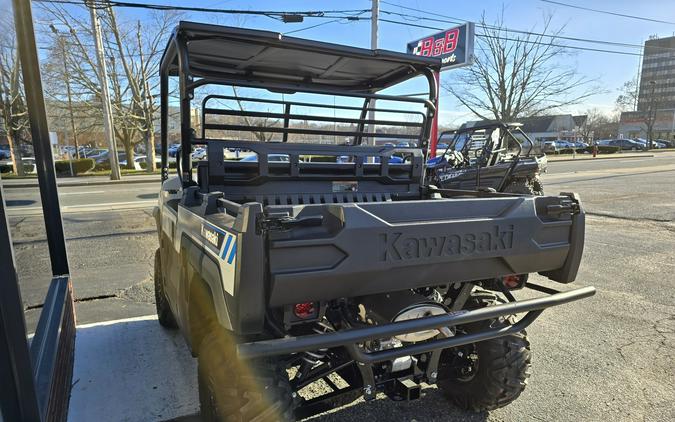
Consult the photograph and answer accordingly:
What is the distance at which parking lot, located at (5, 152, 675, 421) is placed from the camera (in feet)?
8.93

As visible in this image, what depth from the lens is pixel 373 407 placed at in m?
2.76

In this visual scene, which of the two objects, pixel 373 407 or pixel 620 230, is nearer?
pixel 373 407

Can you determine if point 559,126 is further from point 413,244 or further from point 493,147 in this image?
point 413,244

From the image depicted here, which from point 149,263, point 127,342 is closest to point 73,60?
point 149,263

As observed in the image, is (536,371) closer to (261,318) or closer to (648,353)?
(648,353)

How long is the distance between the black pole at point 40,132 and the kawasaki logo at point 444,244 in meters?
2.72

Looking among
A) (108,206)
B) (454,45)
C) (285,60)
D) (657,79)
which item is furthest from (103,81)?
(657,79)

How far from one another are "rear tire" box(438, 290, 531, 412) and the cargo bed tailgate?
0.44 meters

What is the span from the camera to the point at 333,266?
172cm

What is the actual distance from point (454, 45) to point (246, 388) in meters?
20.0

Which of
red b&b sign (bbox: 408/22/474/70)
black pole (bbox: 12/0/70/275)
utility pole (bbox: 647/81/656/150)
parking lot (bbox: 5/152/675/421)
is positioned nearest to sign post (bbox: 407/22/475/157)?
red b&b sign (bbox: 408/22/474/70)

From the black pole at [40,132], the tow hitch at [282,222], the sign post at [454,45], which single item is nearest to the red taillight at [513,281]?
the tow hitch at [282,222]

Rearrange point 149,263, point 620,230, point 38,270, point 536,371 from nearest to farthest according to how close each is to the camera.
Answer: point 38,270 → point 536,371 → point 149,263 → point 620,230

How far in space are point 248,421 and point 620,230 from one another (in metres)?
8.58
